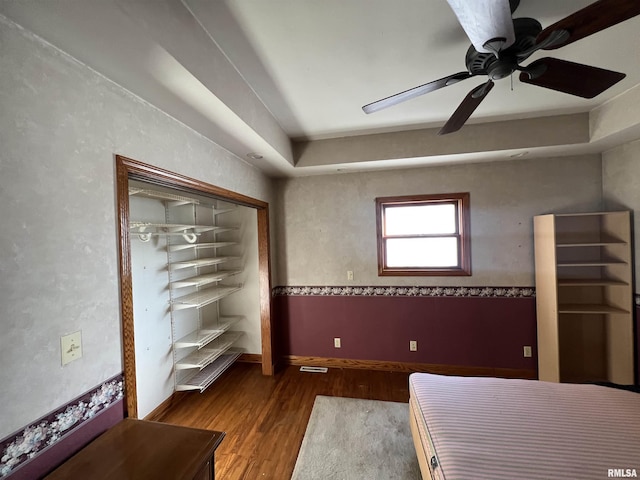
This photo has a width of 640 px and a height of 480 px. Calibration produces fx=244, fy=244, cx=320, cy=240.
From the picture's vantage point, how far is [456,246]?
2.99 metres

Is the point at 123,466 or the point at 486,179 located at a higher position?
the point at 486,179

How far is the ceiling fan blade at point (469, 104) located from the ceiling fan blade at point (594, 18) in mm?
302

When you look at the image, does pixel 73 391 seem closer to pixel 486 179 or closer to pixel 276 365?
pixel 276 365

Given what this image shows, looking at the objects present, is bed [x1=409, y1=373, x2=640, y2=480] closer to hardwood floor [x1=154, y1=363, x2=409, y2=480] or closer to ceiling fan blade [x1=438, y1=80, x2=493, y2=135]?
hardwood floor [x1=154, y1=363, x2=409, y2=480]

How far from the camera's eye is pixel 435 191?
116 inches

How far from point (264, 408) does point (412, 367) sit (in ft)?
5.86

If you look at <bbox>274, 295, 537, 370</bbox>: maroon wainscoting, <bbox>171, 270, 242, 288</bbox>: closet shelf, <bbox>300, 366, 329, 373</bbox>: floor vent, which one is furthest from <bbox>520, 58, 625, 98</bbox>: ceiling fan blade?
<bbox>300, 366, 329, 373</bbox>: floor vent

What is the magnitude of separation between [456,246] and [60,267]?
3.38m

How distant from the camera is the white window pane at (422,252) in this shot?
118 inches

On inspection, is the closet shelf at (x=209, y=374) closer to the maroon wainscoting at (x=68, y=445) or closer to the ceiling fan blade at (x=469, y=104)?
the maroon wainscoting at (x=68, y=445)

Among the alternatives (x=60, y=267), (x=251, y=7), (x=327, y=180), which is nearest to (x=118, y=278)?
(x=60, y=267)

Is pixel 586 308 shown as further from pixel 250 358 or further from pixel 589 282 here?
pixel 250 358

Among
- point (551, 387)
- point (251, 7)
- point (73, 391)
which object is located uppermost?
point (251, 7)

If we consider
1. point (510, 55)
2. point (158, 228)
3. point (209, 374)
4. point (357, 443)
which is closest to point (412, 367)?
point (357, 443)
